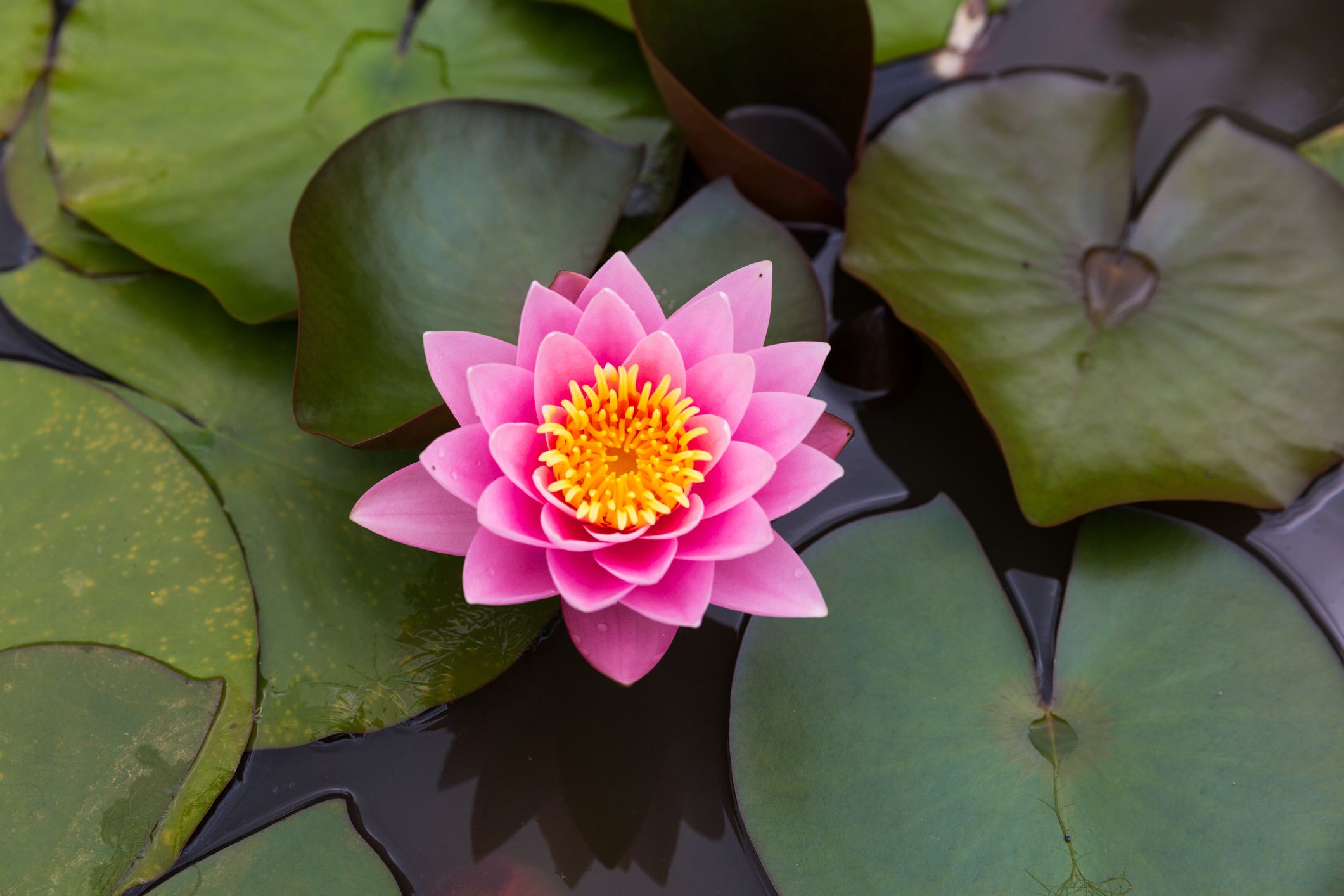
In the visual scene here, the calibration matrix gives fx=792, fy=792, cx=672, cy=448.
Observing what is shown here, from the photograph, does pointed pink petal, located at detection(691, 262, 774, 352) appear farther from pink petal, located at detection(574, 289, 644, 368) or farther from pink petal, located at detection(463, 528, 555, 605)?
pink petal, located at detection(463, 528, 555, 605)

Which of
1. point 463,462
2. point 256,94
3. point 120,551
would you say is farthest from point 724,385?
point 256,94

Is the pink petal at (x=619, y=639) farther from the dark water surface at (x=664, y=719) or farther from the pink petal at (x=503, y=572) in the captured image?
the dark water surface at (x=664, y=719)

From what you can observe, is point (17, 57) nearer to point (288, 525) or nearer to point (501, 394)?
point (288, 525)

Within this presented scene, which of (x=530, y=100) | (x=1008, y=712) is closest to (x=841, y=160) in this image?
(x=530, y=100)

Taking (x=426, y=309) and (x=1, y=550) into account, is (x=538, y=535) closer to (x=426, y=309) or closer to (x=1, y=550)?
(x=426, y=309)

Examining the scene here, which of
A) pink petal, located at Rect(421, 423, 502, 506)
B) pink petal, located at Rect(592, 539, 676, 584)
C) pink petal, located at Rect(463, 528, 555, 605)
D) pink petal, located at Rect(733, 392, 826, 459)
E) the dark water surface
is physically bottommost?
the dark water surface

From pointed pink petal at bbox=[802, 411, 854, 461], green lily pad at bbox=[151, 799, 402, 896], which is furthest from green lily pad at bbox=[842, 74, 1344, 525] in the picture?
green lily pad at bbox=[151, 799, 402, 896]

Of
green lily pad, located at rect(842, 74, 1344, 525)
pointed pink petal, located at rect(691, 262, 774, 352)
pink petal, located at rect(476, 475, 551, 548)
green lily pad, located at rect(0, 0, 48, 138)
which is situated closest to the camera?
pink petal, located at rect(476, 475, 551, 548)
